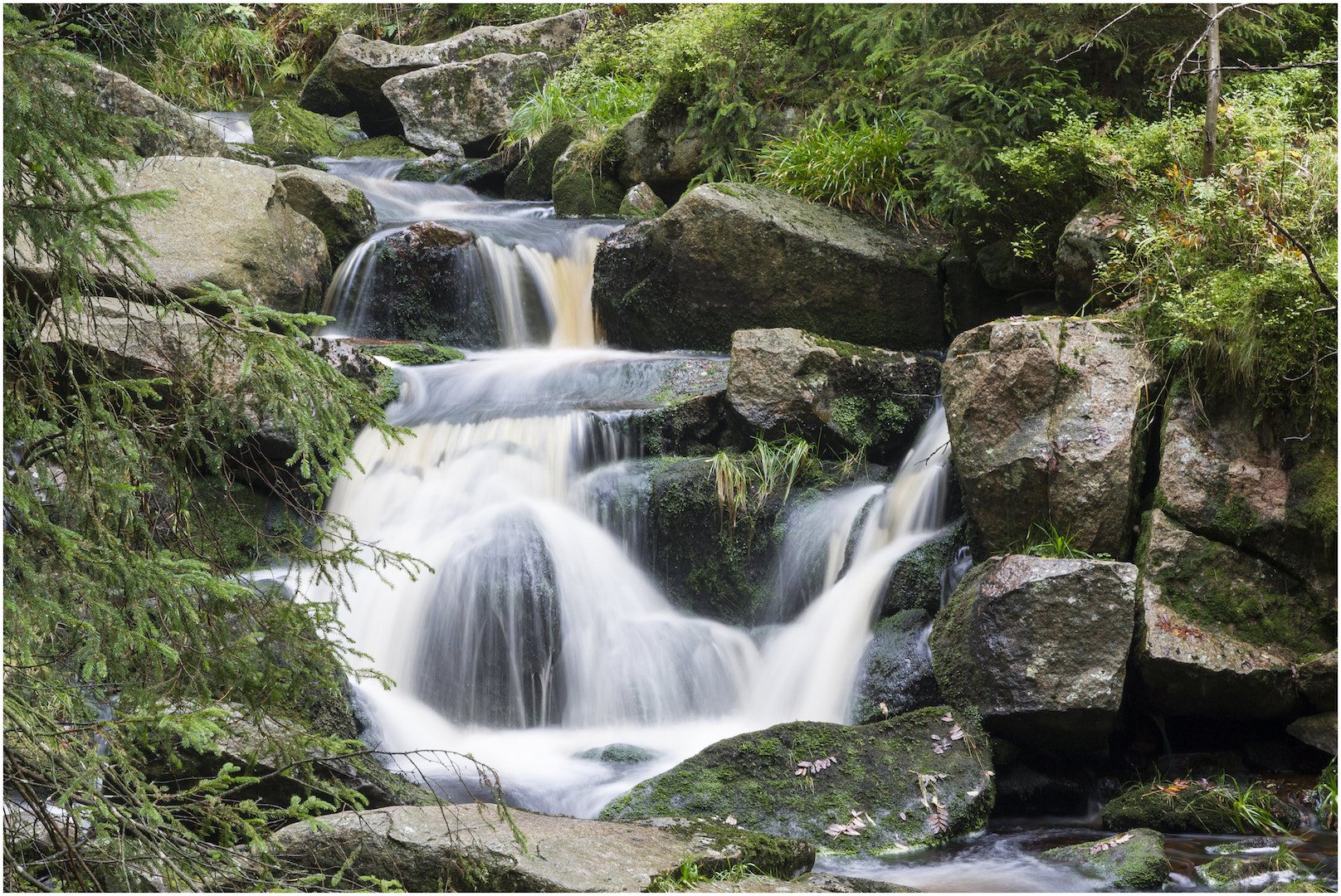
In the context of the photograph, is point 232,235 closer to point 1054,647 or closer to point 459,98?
point 1054,647

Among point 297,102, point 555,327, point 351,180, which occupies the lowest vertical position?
point 555,327

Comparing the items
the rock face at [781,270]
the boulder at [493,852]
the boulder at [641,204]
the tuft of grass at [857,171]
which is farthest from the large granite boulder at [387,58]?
the boulder at [493,852]

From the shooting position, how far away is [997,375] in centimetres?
525

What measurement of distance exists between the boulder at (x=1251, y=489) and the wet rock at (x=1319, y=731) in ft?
1.98

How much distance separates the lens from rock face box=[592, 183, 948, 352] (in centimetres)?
800

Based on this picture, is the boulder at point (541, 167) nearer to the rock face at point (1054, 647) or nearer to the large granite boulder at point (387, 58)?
the large granite boulder at point (387, 58)

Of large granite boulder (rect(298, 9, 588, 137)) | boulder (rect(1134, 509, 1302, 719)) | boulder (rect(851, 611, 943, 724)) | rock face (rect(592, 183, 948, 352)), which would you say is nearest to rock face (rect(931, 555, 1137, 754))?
boulder (rect(1134, 509, 1302, 719))

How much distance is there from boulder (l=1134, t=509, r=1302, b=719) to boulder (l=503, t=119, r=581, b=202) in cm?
895

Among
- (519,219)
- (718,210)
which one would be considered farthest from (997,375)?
(519,219)

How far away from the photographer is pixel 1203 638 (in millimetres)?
4551

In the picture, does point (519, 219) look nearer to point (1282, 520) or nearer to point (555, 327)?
point (555, 327)

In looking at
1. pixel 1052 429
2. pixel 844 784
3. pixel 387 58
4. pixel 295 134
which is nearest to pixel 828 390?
pixel 1052 429

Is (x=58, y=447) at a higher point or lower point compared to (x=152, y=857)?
higher

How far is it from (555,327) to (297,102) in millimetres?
10175
